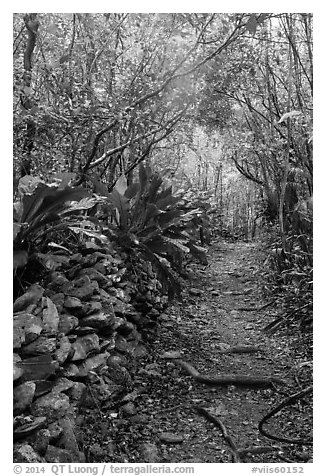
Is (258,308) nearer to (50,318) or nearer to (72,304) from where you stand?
(72,304)

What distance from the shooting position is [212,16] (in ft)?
9.48

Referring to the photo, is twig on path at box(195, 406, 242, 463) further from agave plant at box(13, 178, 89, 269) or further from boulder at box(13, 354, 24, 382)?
agave plant at box(13, 178, 89, 269)

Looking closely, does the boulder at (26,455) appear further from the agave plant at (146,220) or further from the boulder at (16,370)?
the agave plant at (146,220)

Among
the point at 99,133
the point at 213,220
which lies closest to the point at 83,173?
the point at 99,133

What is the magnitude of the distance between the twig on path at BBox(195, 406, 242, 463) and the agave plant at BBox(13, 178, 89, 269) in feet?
3.56

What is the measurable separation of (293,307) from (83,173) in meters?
1.79

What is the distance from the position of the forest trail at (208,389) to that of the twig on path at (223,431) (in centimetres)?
2

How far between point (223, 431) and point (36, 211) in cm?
133

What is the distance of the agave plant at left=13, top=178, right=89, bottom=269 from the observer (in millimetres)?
2137

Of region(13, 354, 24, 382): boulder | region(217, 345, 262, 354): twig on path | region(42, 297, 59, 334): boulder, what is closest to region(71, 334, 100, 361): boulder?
region(42, 297, 59, 334): boulder

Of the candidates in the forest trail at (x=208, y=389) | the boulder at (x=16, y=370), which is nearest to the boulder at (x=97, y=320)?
the forest trail at (x=208, y=389)

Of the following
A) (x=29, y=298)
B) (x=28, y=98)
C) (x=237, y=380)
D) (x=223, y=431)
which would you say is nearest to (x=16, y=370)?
(x=29, y=298)

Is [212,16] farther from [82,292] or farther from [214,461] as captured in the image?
[214,461]

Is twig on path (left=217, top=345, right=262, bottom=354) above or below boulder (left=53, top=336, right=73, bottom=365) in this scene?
below
